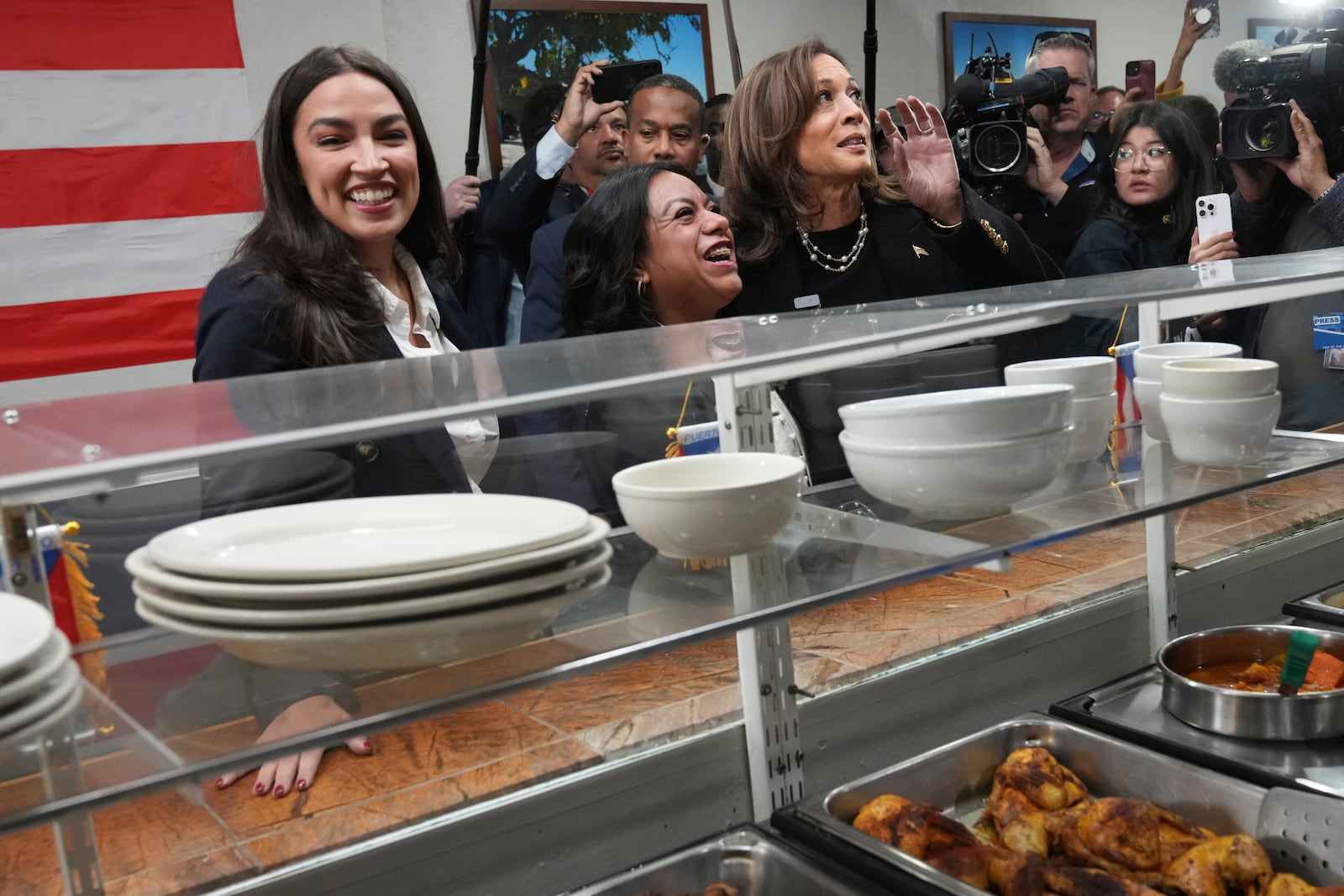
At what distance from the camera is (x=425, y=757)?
3.53ft

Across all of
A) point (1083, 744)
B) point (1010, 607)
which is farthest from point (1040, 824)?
point (1010, 607)

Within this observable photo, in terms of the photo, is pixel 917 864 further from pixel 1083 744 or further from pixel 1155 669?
pixel 1155 669

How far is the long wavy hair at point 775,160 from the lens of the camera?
86.9 inches

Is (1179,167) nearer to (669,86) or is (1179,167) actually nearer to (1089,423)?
(669,86)

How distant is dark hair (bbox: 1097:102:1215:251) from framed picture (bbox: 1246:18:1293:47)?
3.87 meters

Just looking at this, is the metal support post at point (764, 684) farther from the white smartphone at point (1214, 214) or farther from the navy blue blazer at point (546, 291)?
the white smartphone at point (1214, 214)

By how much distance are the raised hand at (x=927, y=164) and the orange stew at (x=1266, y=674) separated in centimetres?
104

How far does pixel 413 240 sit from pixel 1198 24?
4391 millimetres

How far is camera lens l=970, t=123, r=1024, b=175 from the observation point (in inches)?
113

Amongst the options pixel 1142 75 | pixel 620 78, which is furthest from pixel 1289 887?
pixel 1142 75

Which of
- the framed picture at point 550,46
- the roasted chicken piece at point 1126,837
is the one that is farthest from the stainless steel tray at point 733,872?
the framed picture at point 550,46

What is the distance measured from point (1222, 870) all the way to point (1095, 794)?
0.22m

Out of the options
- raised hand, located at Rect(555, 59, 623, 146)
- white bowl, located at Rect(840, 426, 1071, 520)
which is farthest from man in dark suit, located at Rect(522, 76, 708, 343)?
white bowl, located at Rect(840, 426, 1071, 520)

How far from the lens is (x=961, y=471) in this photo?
832mm
